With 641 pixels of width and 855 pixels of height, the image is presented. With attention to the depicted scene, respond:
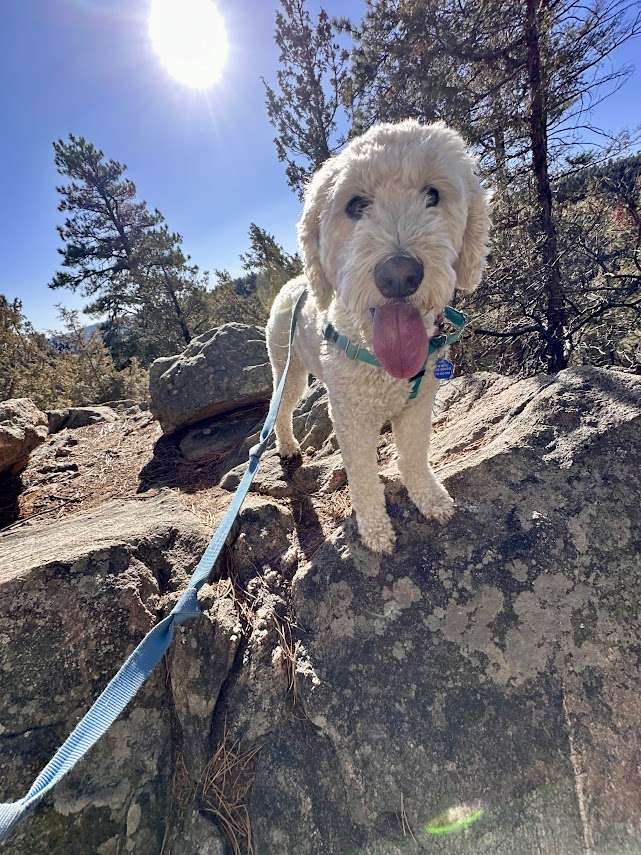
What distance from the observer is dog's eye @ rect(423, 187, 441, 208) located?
83.0 inches

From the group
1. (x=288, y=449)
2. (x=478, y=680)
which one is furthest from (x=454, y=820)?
(x=288, y=449)

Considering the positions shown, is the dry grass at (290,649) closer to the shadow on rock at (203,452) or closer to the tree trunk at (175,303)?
the shadow on rock at (203,452)

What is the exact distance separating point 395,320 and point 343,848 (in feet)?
6.83

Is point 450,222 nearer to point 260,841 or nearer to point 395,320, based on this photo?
point 395,320

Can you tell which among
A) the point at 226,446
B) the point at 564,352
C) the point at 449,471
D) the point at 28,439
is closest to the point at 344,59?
the point at 564,352

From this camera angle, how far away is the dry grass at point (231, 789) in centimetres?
146

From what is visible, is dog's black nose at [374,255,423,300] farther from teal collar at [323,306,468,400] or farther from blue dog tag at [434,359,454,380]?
blue dog tag at [434,359,454,380]

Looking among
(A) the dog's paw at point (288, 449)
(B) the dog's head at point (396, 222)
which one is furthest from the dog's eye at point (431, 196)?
(A) the dog's paw at point (288, 449)

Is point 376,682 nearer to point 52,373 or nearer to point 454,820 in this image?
point 454,820

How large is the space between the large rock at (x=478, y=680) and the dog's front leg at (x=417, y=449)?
161 millimetres

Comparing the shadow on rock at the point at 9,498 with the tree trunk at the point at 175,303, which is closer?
the shadow on rock at the point at 9,498

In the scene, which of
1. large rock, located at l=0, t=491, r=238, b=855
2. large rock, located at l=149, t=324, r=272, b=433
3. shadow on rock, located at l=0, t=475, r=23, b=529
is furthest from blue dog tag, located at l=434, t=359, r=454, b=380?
shadow on rock, located at l=0, t=475, r=23, b=529

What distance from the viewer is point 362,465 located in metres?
2.31

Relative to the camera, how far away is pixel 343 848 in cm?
139
